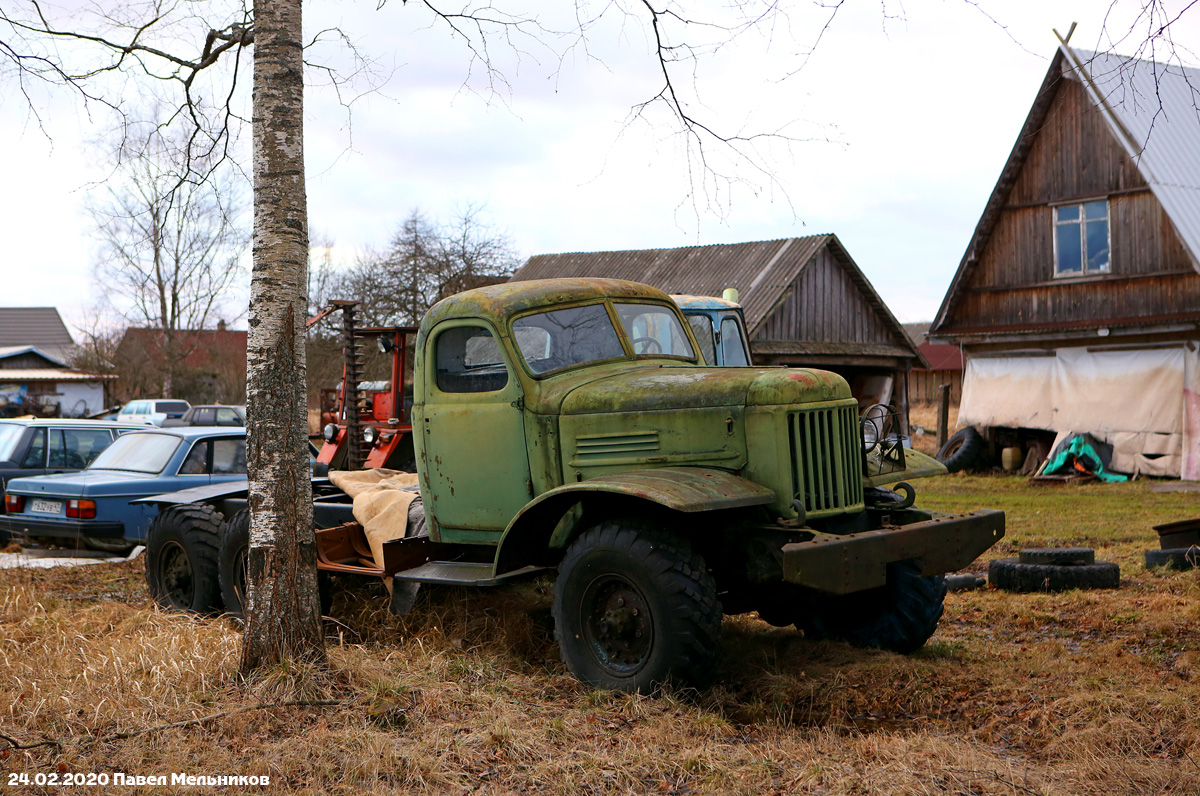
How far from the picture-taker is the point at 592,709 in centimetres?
493

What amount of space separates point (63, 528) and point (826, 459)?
7.56 m

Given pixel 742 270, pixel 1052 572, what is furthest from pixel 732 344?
pixel 742 270

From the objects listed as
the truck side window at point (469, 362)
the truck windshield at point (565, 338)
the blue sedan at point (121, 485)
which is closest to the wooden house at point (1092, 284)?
the truck windshield at point (565, 338)

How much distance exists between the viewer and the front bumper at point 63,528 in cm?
956

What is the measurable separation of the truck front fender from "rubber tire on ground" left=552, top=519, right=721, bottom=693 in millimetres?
224

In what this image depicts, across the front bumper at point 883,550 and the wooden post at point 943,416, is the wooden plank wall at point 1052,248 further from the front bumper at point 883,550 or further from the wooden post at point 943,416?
the front bumper at point 883,550

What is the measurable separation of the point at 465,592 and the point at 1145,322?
14.1m

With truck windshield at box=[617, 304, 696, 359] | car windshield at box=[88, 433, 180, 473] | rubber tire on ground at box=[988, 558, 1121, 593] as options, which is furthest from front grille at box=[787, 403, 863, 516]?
car windshield at box=[88, 433, 180, 473]

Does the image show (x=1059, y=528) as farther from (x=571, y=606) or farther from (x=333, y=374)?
(x=333, y=374)

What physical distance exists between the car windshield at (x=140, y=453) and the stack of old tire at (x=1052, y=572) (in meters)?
7.78

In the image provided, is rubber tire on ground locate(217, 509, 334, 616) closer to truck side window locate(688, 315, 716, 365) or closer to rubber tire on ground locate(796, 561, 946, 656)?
rubber tire on ground locate(796, 561, 946, 656)

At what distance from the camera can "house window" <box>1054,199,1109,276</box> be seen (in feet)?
58.2

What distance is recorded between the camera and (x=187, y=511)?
760cm

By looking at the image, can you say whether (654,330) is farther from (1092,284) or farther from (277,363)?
(1092,284)
